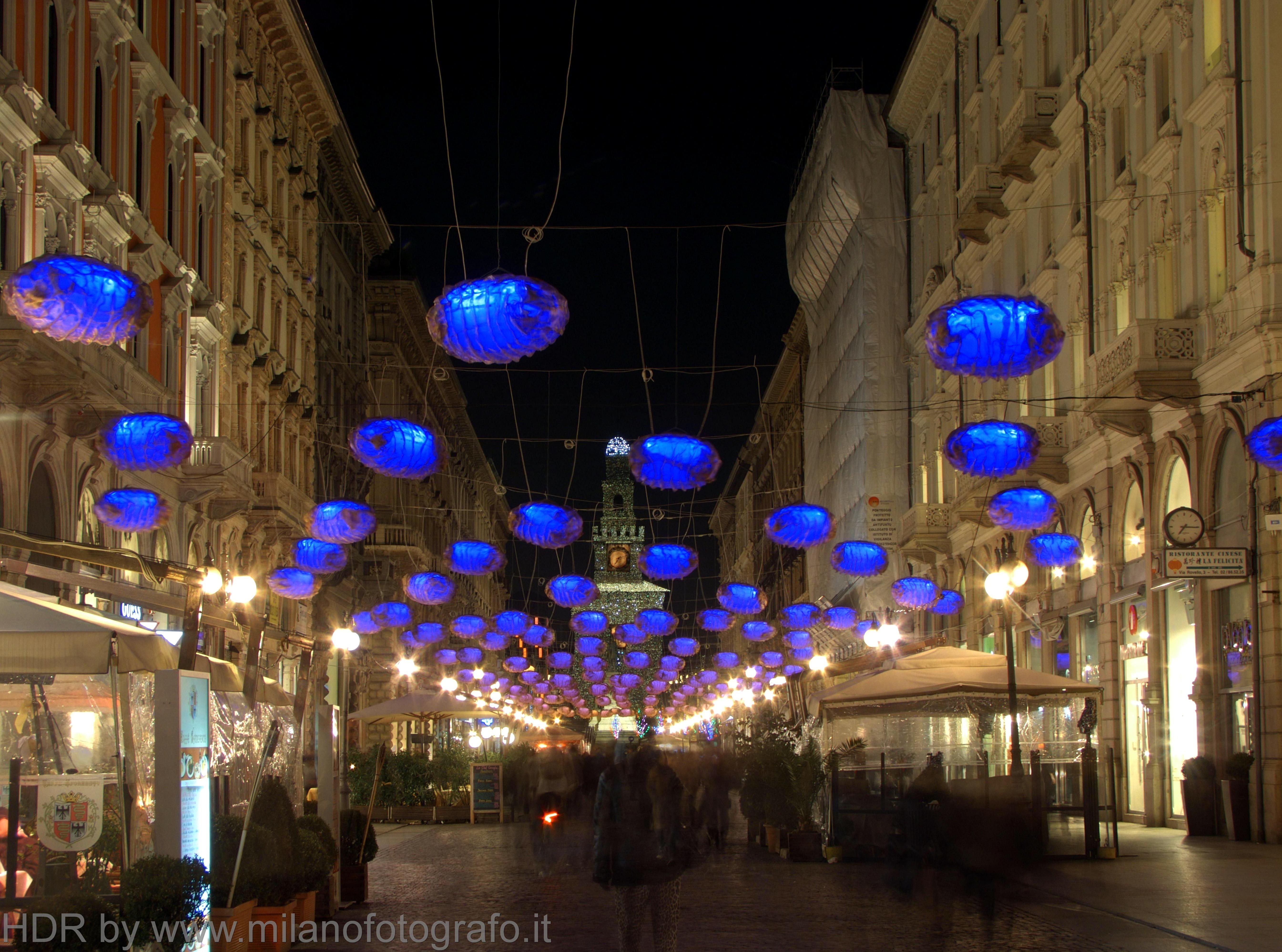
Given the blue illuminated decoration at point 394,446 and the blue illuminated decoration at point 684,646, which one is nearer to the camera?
the blue illuminated decoration at point 394,446

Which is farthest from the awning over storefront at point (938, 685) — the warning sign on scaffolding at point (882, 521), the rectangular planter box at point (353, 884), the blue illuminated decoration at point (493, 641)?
the blue illuminated decoration at point (493, 641)

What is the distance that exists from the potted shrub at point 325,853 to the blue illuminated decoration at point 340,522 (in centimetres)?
901

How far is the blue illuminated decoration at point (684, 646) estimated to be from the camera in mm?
45688

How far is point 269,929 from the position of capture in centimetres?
1161

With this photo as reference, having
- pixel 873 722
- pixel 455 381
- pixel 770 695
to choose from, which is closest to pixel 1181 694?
pixel 873 722

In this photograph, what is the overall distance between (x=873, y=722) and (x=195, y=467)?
14.6 m

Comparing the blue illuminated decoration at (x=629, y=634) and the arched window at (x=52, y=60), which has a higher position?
the arched window at (x=52, y=60)

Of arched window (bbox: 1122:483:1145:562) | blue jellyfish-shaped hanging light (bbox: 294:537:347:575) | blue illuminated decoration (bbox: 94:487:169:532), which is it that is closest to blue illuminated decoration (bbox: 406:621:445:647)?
blue jellyfish-shaped hanging light (bbox: 294:537:347:575)

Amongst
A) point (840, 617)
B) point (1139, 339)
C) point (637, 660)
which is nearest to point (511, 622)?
point (840, 617)

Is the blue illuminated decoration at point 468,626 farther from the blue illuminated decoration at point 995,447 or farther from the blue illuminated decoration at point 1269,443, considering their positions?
the blue illuminated decoration at point 1269,443

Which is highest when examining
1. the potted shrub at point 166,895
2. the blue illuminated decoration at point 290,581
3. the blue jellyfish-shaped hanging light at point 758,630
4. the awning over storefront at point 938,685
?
the blue illuminated decoration at point 290,581

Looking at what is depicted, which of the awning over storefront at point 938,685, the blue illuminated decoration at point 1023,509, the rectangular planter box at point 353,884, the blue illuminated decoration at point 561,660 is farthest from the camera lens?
the blue illuminated decoration at point 561,660

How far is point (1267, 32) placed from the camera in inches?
834

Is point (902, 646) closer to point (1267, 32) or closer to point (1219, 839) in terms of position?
point (1219, 839)
